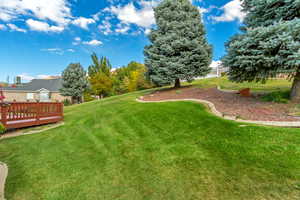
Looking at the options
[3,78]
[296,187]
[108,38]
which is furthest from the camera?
[3,78]

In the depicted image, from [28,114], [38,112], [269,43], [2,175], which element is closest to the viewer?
[2,175]

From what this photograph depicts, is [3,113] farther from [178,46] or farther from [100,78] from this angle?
[100,78]

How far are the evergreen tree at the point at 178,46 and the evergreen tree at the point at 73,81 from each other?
40.4 ft

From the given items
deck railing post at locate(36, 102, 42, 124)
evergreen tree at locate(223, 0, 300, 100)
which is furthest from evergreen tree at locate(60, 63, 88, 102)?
evergreen tree at locate(223, 0, 300, 100)

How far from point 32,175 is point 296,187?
4.26m

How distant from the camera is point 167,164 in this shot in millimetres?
2689

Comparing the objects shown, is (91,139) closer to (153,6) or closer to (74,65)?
(153,6)

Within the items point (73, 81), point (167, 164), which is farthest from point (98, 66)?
point (167, 164)

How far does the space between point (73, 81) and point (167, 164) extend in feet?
61.6

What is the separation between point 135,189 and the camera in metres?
2.21

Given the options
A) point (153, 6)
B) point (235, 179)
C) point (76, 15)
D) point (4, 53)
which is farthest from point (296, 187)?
point (4, 53)

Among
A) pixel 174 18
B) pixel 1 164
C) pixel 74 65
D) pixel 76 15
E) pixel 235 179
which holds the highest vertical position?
pixel 76 15

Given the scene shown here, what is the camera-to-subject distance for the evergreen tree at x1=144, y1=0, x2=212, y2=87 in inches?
352

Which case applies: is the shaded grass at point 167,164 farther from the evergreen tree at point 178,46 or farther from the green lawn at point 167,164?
the evergreen tree at point 178,46
